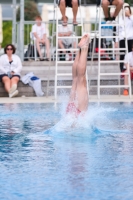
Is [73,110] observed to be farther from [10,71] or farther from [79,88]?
[10,71]

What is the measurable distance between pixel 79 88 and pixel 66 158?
238 centimetres

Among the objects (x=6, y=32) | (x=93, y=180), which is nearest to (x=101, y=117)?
(x=93, y=180)

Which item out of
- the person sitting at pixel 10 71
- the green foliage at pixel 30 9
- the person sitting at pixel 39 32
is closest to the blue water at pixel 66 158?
the person sitting at pixel 10 71

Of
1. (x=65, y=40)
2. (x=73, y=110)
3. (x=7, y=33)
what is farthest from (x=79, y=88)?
(x=7, y=33)

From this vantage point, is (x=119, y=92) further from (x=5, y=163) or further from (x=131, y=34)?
(x=5, y=163)

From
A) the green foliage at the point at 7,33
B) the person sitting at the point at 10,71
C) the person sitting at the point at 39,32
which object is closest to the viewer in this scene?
the person sitting at the point at 10,71

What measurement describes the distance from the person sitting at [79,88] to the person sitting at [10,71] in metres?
8.15

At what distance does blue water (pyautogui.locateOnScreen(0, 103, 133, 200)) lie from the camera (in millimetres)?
5910

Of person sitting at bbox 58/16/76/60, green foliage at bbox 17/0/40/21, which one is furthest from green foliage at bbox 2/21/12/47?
person sitting at bbox 58/16/76/60

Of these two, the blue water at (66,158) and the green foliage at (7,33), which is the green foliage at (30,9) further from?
the blue water at (66,158)

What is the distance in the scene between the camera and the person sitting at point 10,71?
18234 mm

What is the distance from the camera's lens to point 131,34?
1984 cm

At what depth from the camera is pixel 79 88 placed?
9.90 metres

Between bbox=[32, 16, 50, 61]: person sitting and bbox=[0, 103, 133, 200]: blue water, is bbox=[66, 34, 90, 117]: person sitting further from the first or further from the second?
bbox=[32, 16, 50, 61]: person sitting
